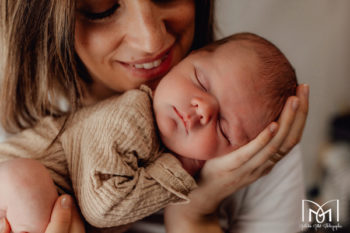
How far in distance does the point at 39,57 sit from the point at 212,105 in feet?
1.87

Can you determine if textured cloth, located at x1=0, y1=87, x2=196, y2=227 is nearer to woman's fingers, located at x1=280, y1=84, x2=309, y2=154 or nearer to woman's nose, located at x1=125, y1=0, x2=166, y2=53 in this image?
woman's nose, located at x1=125, y1=0, x2=166, y2=53

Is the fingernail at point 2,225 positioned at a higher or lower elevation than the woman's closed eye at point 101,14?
lower

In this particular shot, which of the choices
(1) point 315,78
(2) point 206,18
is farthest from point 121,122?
(1) point 315,78

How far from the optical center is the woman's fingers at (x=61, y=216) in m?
0.77

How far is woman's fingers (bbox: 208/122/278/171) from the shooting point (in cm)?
85

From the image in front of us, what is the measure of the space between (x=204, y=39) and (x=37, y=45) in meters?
0.59

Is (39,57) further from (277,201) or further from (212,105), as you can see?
(277,201)

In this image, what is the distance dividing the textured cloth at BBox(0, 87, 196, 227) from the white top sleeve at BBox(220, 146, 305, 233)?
39 cm

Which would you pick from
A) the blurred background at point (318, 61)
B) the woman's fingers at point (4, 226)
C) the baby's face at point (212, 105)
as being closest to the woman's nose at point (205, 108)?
the baby's face at point (212, 105)

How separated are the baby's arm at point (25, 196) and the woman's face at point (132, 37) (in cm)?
37

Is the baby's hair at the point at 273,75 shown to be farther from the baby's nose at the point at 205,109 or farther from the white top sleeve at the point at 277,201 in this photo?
the white top sleeve at the point at 277,201

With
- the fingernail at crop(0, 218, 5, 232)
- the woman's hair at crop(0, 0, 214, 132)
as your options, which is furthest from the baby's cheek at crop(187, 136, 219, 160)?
the fingernail at crop(0, 218, 5, 232)

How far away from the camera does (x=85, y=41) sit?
93cm

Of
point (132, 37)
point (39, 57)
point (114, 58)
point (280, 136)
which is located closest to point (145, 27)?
point (132, 37)
